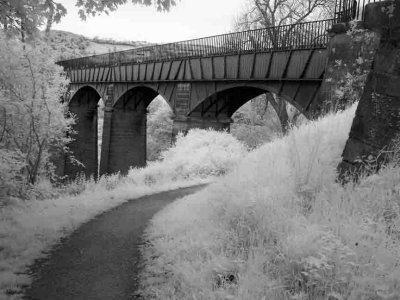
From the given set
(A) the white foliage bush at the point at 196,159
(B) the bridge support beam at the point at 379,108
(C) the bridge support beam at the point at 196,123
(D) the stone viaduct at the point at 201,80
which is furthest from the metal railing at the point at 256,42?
(B) the bridge support beam at the point at 379,108

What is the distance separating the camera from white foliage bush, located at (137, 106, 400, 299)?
337 centimetres

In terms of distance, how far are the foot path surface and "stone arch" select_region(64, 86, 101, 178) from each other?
23.0m

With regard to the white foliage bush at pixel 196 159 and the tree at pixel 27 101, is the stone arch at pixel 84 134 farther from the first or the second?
the white foliage bush at pixel 196 159

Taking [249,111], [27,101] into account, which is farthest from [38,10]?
[249,111]

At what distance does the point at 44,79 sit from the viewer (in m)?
15.6

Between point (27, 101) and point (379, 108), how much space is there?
13.3 meters

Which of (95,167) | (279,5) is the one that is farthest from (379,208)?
(95,167)

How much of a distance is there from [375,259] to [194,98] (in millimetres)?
15171

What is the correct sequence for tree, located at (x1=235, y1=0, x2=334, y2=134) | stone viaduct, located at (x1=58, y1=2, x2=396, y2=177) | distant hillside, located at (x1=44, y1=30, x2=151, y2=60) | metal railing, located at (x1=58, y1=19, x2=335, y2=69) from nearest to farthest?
stone viaduct, located at (x1=58, y1=2, x2=396, y2=177), metal railing, located at (x1=58, y1=19, x2=335, y2=69), tree, located at (x1=235, y1=0, x2=334, y2=134), distant hillside, located at (x1=44, y1=30, x2=151, y2=60)

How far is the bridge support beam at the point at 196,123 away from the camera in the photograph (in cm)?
1823

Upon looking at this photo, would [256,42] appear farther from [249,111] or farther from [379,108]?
[249,111]

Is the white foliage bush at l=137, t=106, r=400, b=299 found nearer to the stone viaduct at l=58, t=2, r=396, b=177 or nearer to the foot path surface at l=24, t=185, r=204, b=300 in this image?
the foot path surface at l=24, t=185, r=204, b=300

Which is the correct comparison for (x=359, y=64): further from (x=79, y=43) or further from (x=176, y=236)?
(x=79, y=43)

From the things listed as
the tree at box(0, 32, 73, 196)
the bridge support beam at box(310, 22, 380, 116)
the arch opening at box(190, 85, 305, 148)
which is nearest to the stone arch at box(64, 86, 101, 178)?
the arch opening at box(190, 85, 305, 148)
